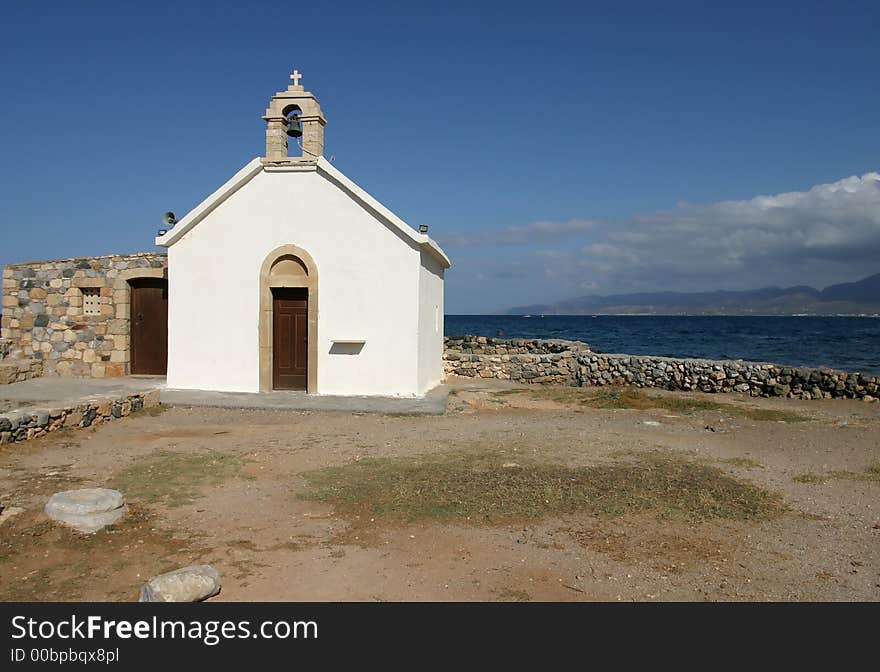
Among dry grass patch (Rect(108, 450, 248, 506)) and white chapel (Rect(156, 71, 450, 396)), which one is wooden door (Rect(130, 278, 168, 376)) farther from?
dry grass patch (Rect(108, 450, 248, 506))

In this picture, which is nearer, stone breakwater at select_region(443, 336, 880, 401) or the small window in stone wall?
the small window in stone wall

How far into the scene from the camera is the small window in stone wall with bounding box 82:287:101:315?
54.7 feet

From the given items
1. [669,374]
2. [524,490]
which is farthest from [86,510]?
[669,374]

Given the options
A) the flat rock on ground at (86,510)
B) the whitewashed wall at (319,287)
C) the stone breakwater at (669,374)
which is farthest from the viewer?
the stone breakwater at (669,374)

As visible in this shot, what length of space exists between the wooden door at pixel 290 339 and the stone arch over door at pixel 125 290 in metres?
3.80

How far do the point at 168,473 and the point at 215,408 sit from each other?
5056 millimetres

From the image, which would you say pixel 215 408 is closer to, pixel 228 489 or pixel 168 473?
pixel 168 473

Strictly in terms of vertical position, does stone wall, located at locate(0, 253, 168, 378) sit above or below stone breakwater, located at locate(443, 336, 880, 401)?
above

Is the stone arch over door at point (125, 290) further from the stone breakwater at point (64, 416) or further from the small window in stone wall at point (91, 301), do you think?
the stone breakwater at point (64, 416)

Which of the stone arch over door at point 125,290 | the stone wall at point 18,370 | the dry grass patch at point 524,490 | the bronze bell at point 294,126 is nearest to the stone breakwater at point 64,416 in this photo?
the dry grass patch at point 524,490

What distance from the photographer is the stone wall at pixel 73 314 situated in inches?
647

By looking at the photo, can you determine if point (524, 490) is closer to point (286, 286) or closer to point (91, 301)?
point (286, 286)

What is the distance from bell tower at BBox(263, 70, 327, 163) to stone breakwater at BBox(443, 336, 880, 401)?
8143mm

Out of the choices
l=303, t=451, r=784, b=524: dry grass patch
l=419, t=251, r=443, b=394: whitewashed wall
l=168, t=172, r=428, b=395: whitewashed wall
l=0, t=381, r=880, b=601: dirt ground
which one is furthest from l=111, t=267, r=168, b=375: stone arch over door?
l=303, t=451, r=784, b=524: dry grass patch
